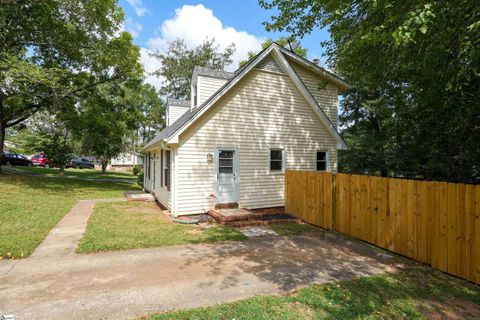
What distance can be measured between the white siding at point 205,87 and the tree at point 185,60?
18930 millimetres

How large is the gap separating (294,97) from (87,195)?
12.4 meters

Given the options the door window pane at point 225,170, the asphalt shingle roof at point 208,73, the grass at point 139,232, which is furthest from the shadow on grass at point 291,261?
the asphalt shingle roof at point 208,73

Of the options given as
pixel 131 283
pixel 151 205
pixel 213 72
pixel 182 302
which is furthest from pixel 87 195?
pixel 182 302

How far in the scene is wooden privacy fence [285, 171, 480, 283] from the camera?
4.98m

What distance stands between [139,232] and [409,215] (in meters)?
7.04

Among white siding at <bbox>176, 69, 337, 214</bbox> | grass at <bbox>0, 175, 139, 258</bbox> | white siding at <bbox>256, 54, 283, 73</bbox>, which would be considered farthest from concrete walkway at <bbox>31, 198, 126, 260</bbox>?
white siding at <bbox>256, 54, 283, 73</bbox>

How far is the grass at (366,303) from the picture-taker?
3.70 metres

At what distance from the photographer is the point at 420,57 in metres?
8.07

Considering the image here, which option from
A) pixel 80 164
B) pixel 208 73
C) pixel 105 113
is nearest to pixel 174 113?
pixel 105 113

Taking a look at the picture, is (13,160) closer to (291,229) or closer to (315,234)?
(291,229)

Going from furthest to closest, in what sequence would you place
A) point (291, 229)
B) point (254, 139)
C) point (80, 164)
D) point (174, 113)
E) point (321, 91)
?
point (80, 164), point (174, 113), point (321, 91), point (254, 139), point (291, 229)

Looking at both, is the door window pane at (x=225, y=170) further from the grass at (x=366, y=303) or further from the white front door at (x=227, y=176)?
the grass at (x=366, y=303)

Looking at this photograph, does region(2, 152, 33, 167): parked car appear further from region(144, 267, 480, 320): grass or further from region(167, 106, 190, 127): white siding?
region(144, 267, 480, 320): grass

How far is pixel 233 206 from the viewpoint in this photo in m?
10.5
